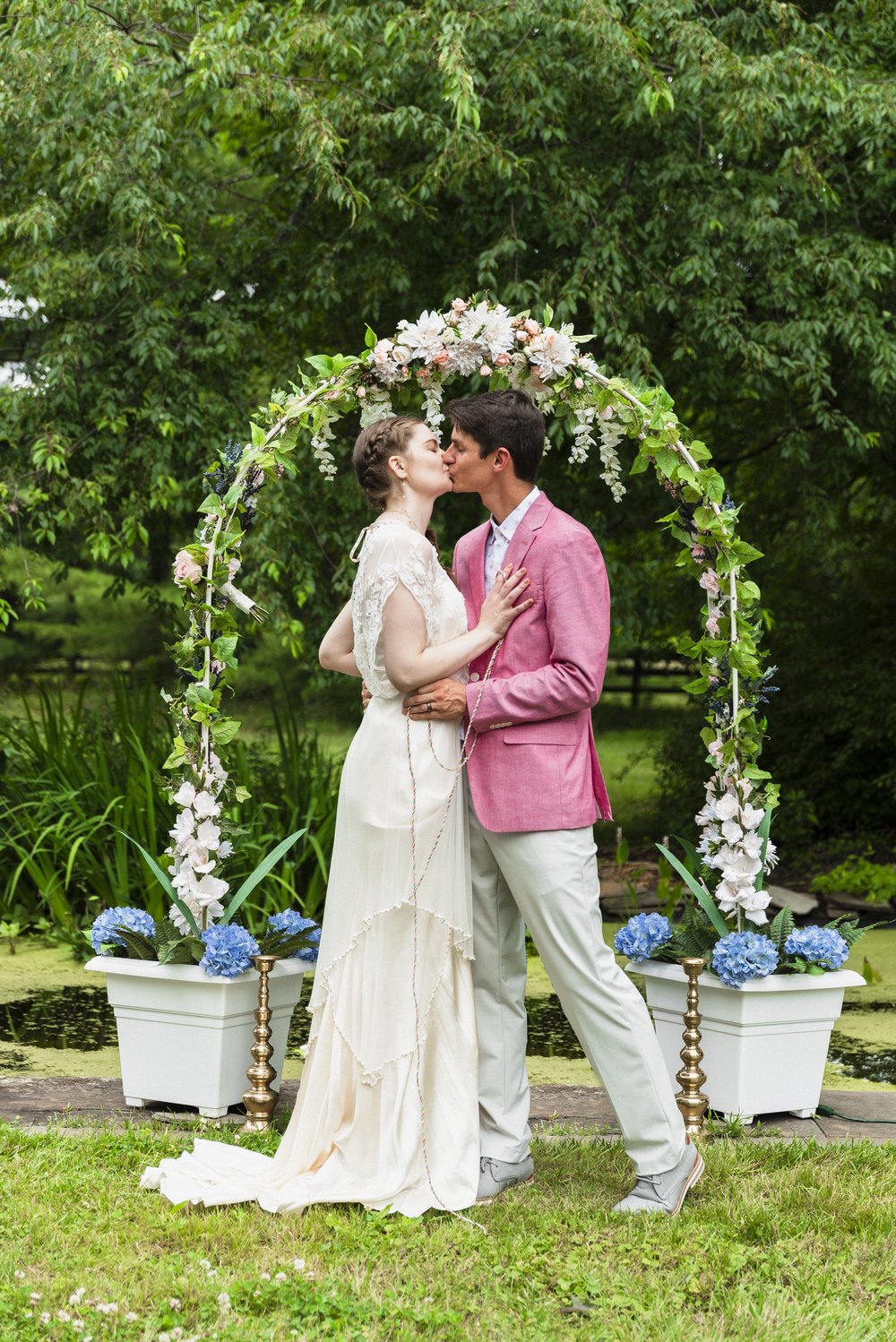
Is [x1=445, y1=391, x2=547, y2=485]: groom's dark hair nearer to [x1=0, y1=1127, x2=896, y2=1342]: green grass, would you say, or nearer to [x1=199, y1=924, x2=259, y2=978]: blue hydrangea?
[x1=199, y1=924, x2=259, y2=978]: blue hydrangea

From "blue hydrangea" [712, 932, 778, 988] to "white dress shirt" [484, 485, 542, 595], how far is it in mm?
1240

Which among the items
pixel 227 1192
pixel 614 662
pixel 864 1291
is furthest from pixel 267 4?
pixel 614 662

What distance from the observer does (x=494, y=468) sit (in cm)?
345

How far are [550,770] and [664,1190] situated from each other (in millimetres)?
1032

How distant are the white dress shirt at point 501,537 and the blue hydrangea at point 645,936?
1.19 meters

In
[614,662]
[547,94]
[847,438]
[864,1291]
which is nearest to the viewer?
[864,1291]

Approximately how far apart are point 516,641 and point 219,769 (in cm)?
118

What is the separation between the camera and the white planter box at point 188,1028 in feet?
13.1

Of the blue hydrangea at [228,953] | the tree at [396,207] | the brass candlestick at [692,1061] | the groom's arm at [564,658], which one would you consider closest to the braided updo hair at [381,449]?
the groom's arm at [564,658]

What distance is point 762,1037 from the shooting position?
3986 mm

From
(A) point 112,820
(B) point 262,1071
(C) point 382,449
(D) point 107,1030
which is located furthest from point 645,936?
(A) point 112,820

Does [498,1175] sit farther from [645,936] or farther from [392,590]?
[392,590]

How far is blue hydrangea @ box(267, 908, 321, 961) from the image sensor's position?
4.21 metres

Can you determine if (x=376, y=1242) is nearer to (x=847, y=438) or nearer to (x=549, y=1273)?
(x=549, y=1273)
